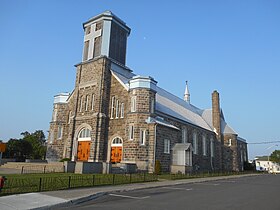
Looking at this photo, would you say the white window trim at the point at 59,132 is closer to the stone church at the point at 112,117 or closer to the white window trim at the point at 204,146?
the stone church at the point at 112,117

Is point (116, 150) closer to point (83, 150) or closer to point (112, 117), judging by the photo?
point (112, 117)

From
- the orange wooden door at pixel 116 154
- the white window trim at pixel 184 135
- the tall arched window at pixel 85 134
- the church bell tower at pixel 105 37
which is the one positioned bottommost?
the orange wooden door at pixel 116 154

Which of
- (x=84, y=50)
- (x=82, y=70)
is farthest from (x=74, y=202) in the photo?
(x=84, y=50)

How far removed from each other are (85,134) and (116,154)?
523 cm

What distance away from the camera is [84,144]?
32156 mm

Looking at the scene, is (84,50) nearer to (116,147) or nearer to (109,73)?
(109,73)

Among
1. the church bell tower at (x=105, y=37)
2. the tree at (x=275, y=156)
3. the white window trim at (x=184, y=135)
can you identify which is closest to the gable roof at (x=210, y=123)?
the white window trim at (x=184, y=135)

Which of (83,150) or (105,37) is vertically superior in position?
(105,37)

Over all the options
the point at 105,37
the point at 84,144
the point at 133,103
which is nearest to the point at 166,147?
the point at 133,103

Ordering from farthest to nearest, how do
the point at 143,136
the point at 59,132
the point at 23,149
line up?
the point at 23,149
the point at 59,132
the point at 143,136

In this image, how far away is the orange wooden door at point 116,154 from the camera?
1177 inches

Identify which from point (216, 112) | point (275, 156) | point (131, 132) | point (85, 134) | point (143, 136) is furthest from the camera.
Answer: point (275, 156)

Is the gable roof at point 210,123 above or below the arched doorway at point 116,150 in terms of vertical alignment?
above

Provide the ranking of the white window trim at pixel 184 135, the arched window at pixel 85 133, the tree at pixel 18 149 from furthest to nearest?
1. the tree at pixel 18 149
2. the white window trim at pixel 184 135
3. the arched window at pixel 85 133
